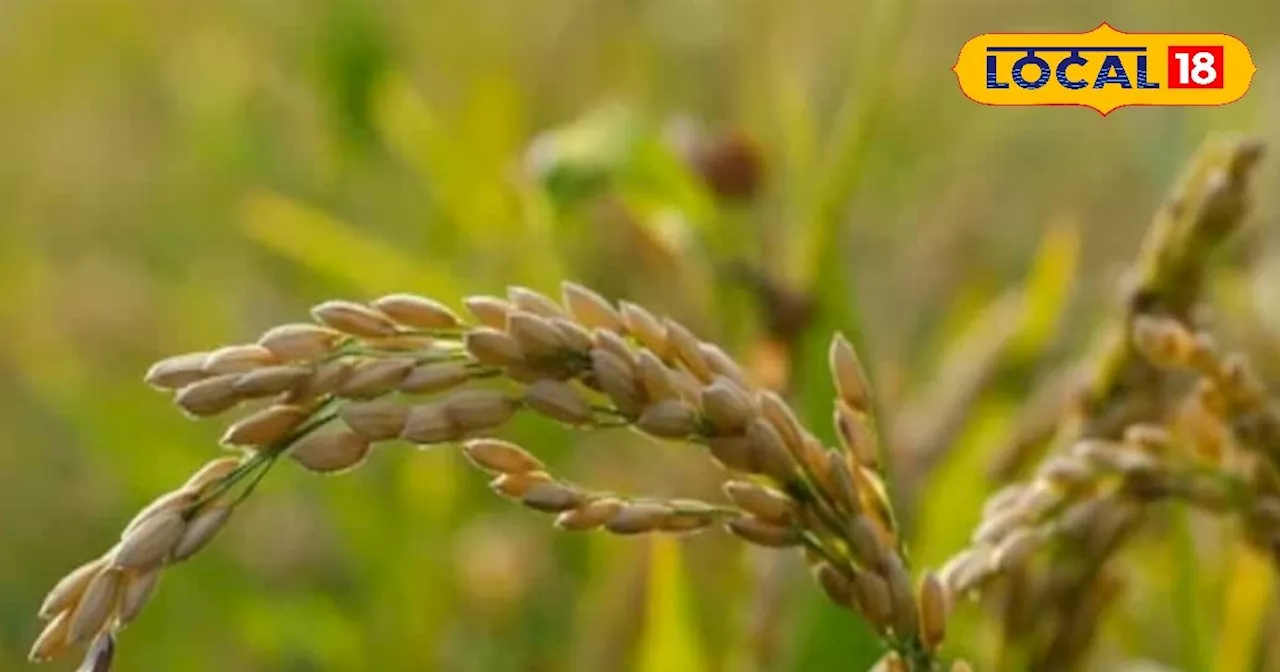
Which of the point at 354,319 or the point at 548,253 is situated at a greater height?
the point at 548,253

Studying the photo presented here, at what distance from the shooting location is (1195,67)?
800 millimetres

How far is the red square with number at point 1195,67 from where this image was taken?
79 centimetres

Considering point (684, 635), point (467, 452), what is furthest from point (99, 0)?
point (467, 452)

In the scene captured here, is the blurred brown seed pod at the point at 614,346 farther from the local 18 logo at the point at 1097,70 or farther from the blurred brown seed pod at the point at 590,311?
the local 18 logo at the point at 1097,70

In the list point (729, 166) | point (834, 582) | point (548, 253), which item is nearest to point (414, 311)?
point (834, 582)

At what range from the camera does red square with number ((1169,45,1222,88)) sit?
79 cm

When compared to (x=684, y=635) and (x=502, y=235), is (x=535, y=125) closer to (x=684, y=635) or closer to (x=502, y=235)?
(x=502, y=235)

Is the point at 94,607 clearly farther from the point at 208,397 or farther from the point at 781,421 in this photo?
the point at 781,421

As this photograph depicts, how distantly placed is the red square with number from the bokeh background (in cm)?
19

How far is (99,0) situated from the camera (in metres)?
2.53

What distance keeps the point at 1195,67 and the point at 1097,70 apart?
1.8 inches

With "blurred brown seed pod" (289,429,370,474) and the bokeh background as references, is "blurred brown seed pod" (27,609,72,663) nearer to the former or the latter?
"blurred brown seed pod" (289,429,370,474)

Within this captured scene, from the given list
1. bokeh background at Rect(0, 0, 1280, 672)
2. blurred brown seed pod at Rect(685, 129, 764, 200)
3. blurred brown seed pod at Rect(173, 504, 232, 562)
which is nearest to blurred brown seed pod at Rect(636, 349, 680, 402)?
blurred brown seed pod at Rect(173, 504, 232, 562)

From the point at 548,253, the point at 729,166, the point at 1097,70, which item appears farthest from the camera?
the point at 548,253
